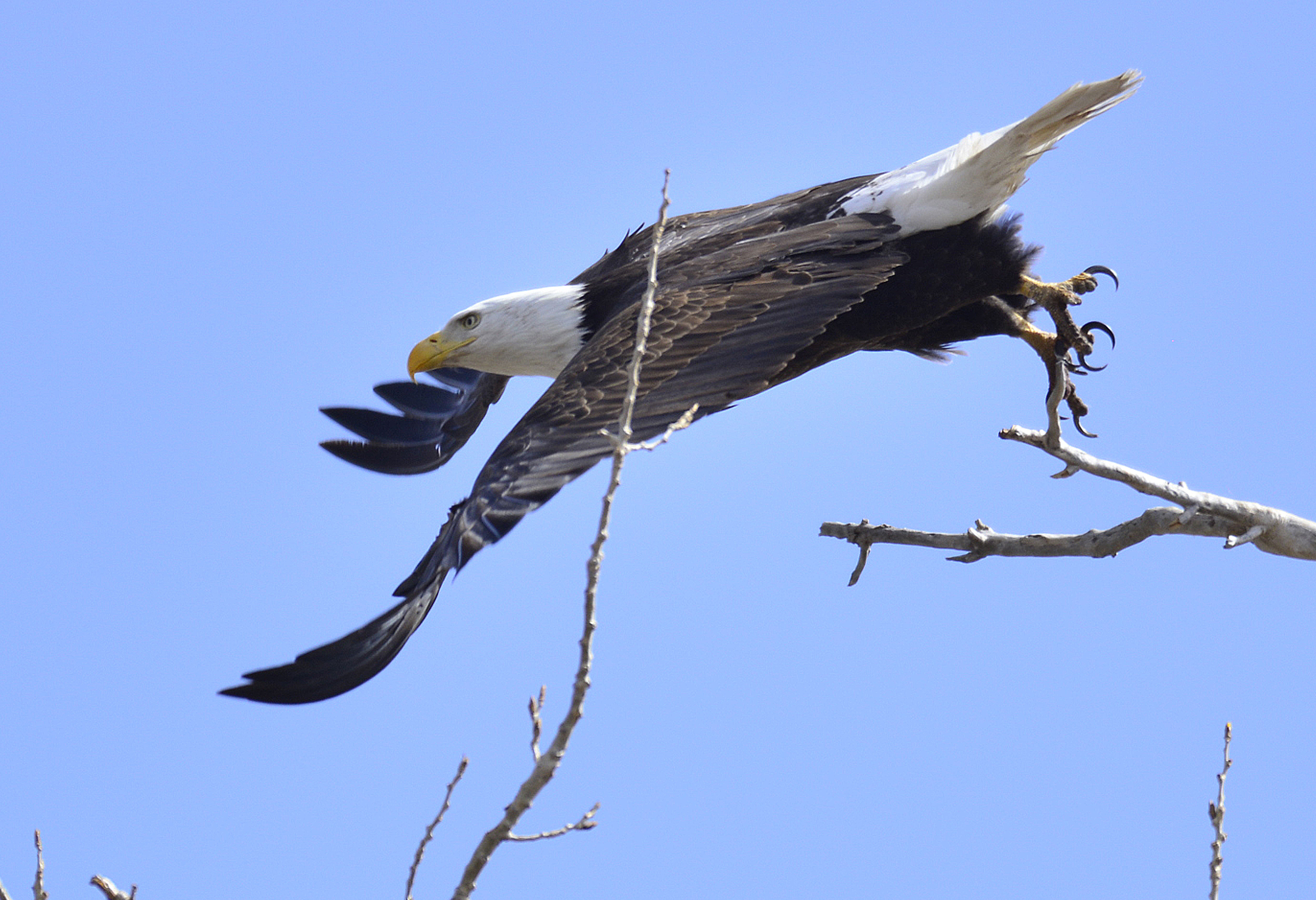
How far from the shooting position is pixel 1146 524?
13.5 ft

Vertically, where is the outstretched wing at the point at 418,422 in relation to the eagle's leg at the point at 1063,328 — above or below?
below

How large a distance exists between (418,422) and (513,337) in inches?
33.8

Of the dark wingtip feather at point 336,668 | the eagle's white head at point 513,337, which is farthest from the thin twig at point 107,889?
the eagle's white head at point 513,337

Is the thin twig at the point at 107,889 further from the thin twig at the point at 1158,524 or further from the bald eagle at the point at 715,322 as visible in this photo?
the thin twig at the point at 1158,524

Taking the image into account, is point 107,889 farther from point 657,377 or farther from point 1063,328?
point 1063,328

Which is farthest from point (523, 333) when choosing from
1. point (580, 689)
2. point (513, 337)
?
point (580, 689)

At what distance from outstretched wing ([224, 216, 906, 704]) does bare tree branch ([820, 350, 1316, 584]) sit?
835 millimetres

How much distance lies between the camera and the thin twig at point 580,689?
2.11 metres

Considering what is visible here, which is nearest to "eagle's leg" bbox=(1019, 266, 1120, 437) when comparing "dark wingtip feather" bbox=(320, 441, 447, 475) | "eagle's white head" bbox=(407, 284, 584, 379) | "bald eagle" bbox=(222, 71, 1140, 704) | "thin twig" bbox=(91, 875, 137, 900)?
"bald eagle" bbox=(222, 71, 1140, 704)

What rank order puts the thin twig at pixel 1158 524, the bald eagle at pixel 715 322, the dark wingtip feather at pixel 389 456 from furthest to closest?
1. the dark wingtip feather at pixel 389 456
2. the thin twig at pixel 1158 524
3. the bald eagle at pixel 715 322

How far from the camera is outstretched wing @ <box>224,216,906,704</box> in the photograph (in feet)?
10.3

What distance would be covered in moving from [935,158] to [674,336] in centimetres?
138

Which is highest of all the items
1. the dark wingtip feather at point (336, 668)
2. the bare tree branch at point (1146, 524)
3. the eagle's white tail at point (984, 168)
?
the eagle's white tail at point (984, 168)

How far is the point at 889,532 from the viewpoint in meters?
4.64
